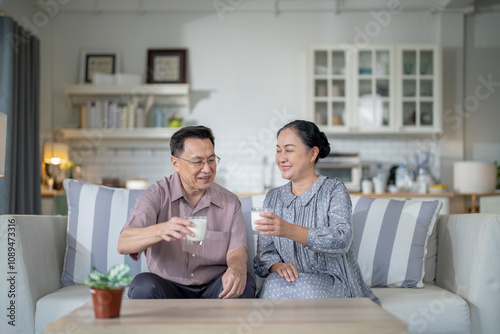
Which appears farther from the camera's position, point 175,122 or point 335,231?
point 175,122

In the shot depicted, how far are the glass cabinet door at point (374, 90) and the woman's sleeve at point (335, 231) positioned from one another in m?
3.21

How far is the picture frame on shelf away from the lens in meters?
5.59

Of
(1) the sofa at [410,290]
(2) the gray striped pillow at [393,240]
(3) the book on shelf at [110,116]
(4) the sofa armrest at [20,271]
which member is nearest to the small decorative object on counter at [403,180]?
(3) the book on shelf at [110,116]

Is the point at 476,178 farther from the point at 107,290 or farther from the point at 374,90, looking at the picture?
the point at 107,290

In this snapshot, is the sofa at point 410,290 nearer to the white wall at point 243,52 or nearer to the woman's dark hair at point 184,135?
the woman's dark hair at point 184,135

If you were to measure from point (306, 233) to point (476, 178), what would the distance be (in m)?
3.58

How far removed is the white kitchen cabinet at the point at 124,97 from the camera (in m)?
5.34

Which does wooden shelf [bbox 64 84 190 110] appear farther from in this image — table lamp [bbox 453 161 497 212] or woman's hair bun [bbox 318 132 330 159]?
woman's hair bun [bbox 318 132 330 159]

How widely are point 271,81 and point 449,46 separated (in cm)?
190

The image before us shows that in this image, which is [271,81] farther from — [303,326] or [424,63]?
[303,326]

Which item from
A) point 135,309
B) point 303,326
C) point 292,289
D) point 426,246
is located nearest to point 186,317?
point 135,309

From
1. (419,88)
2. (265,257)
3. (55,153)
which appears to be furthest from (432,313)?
(55,153)

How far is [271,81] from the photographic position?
568 centimetres

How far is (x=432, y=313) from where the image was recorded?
2.22 m
